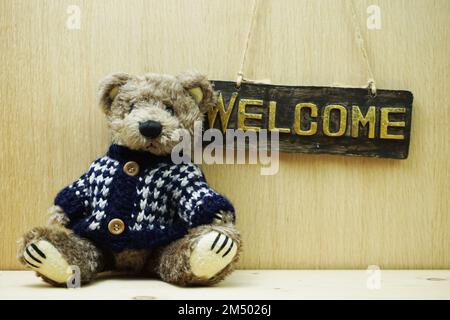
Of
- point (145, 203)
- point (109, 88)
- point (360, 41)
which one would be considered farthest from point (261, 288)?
point (360, 41)

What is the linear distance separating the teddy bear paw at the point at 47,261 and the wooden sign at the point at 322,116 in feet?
1.48

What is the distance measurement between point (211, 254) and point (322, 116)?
45 centimetres

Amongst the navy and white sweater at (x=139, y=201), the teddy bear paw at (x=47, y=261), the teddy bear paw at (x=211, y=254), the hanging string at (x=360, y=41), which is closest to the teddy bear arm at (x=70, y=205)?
the navy and white sweater at (x=139, y=201)

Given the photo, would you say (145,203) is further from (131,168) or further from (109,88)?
(109,88)

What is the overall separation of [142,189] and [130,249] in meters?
0.11

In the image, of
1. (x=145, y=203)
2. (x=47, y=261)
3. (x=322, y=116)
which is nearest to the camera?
(x=47, y=261)

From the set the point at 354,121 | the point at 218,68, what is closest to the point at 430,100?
the point at 354,121

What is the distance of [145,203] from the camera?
1.04 metres

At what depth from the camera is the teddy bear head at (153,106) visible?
104 cm

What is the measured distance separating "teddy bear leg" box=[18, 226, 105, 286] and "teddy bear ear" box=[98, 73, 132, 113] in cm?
26

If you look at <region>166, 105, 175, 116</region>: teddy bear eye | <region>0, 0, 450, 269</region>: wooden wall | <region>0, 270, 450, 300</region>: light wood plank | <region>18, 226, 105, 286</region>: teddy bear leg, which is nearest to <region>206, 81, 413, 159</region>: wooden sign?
<region>0, 0, 450, 269</region>: wooden wall

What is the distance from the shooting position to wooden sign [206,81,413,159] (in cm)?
122
